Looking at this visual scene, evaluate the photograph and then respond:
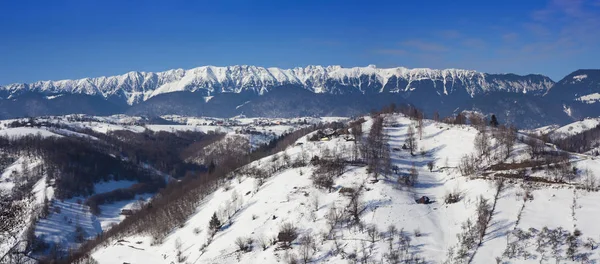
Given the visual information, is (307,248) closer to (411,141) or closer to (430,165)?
(430,165)

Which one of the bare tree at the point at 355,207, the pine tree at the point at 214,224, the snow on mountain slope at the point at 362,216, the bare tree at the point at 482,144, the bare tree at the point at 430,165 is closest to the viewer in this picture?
the snow on mountain slope at the point at 362,216

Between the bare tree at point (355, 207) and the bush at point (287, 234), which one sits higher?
the bare tree at point (355, 207)

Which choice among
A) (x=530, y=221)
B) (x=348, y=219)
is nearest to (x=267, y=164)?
(x=348, y=219)

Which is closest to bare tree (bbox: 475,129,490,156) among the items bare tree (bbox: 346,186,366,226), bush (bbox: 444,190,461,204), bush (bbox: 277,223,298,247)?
bush (bbox: 444,190,461,204)

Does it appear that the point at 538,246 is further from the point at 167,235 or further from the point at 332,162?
the point at 167,235

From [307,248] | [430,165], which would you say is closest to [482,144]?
[430,165]

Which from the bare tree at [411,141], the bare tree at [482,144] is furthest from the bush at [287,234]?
the bare tree at [411,141]

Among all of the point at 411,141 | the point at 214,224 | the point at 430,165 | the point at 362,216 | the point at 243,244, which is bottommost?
the point at 243,244

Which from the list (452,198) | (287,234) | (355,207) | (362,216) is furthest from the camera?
(452,198)

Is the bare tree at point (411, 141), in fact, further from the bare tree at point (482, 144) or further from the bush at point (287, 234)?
the bush at point (287, 234)
